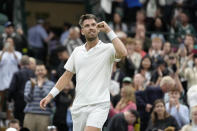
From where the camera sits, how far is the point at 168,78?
58.4ft

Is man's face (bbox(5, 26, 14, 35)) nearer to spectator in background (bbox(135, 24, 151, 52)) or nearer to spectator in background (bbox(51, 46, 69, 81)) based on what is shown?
spectator in background (bbox(51, 46, 69, 81))

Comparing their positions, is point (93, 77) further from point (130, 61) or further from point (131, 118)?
point (130, 61)

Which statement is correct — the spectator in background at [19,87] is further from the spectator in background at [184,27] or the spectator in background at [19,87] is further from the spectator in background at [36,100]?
the spectator in background at [184,27]

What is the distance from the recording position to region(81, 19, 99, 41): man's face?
37.8ft

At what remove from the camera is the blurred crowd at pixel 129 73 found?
16984 millimetres

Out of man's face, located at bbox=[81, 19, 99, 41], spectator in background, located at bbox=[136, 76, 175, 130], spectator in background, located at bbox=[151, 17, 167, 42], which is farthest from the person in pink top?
spectator in background, located at bbox=[151, 17, 167, 42]

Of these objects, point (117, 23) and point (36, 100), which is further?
point (117, 23)

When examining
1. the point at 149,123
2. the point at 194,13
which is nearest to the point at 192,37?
the point at 194,13

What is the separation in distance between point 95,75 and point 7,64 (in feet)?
27.9

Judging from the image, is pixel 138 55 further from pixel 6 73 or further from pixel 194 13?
pixel 194 13

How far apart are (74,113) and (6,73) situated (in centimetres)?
831

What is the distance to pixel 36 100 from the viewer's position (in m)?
17.4

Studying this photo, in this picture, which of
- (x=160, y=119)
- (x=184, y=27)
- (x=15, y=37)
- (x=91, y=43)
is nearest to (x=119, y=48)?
(x=91, y=43)

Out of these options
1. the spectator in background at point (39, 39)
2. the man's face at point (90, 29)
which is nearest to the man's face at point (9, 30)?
the spectator in background at point (39, 39)
